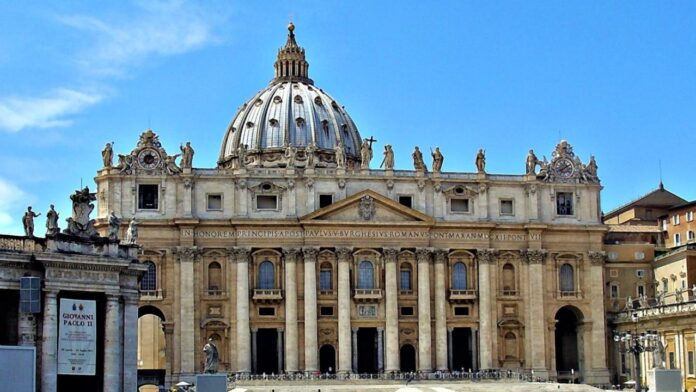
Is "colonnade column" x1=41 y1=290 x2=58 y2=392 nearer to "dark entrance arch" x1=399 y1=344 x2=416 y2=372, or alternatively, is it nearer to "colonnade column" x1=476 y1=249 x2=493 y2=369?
"dark entrance arch" x1=399 y1=344 x2=416 y2=372

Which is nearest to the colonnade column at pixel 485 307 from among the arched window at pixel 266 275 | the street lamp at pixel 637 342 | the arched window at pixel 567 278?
the arched window at pixel 567 278

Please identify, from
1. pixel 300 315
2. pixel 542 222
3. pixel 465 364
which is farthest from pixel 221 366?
pixel 542 222

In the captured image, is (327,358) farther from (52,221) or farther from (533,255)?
(52,221)

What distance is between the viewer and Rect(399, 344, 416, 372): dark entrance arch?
337ft

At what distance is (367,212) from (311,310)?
28.7ft

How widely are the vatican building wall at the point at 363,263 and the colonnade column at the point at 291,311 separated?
11cm

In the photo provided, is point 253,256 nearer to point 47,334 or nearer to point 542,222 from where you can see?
point 542,222

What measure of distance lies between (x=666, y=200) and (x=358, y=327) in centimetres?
3757

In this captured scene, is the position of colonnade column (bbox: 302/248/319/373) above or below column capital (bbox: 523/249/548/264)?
below

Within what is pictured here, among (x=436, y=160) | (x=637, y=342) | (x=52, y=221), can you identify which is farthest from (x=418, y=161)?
(x=52, y=221)

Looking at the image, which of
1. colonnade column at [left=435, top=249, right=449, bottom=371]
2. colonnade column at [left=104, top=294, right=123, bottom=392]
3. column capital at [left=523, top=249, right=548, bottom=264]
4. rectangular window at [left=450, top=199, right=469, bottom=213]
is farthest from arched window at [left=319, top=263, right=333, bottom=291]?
colonnade column at [left=104, top=294, right=123, bottom=392]

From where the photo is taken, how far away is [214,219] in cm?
9981

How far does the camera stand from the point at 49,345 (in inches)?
2031

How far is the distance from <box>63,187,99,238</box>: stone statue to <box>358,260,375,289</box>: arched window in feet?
160
